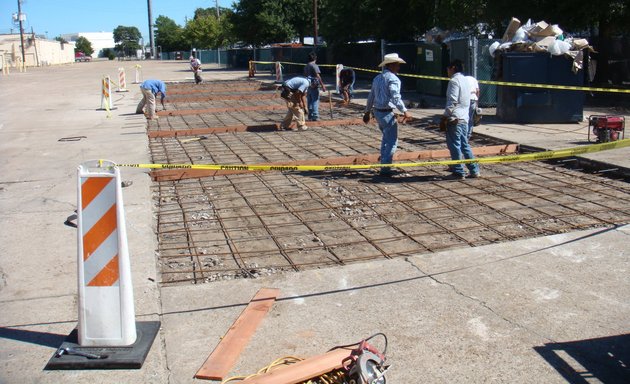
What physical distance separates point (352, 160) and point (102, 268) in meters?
6.94

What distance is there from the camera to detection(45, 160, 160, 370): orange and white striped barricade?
14.3 feet

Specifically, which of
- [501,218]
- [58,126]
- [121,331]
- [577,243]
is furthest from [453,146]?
[58,126]

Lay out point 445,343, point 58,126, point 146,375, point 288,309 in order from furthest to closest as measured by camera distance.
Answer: point 58,126 < point 288,309 < point 445,343 < point 146,375

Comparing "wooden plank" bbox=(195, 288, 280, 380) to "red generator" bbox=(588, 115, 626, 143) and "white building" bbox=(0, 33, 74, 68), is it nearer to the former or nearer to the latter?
"red generator" bbox=(588, 115, 626, 143)

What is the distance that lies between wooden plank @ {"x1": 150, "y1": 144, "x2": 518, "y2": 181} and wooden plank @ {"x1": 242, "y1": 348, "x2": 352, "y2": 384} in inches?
255

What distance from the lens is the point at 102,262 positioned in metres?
4.39

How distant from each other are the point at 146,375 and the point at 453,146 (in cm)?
640

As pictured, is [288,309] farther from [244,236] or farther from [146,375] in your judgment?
[244,236]

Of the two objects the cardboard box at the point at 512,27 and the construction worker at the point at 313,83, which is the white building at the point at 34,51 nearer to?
the construction worker at the point at 313,83

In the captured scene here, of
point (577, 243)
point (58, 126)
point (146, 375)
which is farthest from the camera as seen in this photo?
point (58, 126)

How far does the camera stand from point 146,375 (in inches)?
162

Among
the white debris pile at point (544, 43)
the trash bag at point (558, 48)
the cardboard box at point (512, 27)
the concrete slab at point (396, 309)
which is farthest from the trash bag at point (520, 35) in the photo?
the concrete slab at point (396, 309)

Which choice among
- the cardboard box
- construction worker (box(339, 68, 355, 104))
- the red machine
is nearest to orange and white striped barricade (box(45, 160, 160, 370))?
the red machine

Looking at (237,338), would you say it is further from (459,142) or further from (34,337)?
(459,142)
